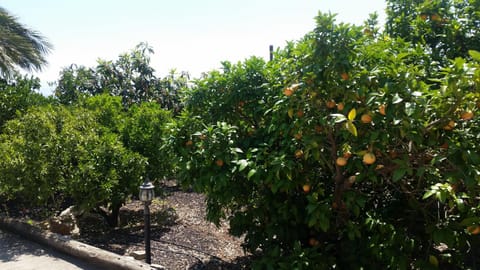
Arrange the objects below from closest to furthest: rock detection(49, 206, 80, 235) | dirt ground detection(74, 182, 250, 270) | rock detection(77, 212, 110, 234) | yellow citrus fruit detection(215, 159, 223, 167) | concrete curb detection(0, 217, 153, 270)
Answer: yellow citrus fruit detection(215, 159, 223, 167) < concrete curb detection(0, 217, 153, 270) < dirt ground detection(74, 182, 250, 270) < rock detection(49, 206, 80, 235) < rock detection(77, 212, 110, 234)

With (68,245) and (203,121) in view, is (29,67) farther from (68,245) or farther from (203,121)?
(203,121)

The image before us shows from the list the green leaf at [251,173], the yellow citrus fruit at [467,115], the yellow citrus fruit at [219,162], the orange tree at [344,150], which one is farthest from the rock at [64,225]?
the yellow citrus fruit at [467,115]

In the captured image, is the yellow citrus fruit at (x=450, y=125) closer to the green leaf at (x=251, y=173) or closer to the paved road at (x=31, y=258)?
the green leaf at (x=251, y=173)

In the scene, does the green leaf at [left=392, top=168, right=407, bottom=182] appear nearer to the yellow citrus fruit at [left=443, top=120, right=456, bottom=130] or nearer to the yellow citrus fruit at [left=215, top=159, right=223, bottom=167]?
the yellow citrus fruit at [left=443, top=120, right=456, bottom=130]

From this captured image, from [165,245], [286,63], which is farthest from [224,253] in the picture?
[286,63]

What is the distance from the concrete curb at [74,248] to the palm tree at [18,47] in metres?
5.22

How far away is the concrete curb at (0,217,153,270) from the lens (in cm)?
441

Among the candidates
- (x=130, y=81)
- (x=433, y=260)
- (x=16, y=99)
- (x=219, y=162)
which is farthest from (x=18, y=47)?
(x=433, y=260)

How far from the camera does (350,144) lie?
2.98 meters

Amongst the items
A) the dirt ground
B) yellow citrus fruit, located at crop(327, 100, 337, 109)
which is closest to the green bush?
the dirt ground

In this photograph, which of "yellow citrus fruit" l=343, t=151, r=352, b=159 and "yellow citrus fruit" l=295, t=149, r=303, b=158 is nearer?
"yellow citrus fruit" l=343, t=151, r=352, b=159

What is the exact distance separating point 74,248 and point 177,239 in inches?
60.5

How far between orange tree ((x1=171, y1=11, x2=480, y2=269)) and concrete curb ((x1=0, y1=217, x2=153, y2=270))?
4.47ft

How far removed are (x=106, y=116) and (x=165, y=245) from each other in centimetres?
284
